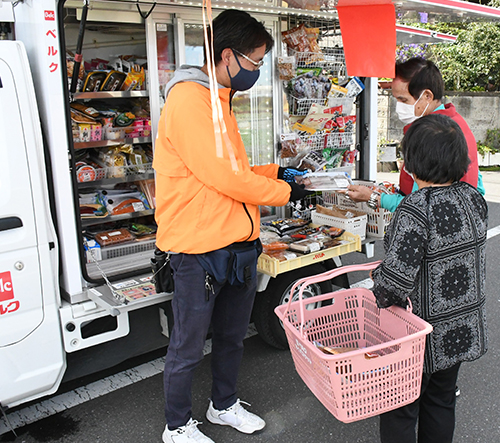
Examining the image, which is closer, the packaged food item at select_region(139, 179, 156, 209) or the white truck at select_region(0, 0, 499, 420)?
the white truck at select_region(0, 0, 499, 420)

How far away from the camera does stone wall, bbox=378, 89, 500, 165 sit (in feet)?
40.5

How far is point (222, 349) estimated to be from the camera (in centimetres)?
299

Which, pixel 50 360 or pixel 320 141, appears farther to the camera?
pixel 320 141

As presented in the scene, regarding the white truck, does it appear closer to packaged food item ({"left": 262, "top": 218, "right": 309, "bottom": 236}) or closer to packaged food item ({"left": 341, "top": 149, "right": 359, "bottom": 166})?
packaged food item ({"left": 262, "top": 218, "right": 309, "bottom": 236})

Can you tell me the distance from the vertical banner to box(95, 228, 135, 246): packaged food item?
1994mm

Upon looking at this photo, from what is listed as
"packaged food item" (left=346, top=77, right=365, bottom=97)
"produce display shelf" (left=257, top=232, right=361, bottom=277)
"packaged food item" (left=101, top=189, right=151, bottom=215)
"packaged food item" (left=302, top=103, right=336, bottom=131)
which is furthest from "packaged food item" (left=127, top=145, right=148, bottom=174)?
"packaged food item" (left=346, top=77, right=365, bottom=97)

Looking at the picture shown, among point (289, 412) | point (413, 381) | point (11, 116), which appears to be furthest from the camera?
point (289, 412)

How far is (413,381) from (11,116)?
7.48 ft

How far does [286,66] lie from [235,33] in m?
1.63

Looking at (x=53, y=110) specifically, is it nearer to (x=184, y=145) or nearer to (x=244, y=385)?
(x=184, y=145)

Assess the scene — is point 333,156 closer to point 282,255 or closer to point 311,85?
point 311,85

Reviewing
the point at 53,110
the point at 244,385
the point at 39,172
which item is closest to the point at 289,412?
the point at 244,385

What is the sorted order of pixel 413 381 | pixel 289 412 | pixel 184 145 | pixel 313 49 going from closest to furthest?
pixel 413 381
pixel 184 145
pixel 289 412
pixel 313 49

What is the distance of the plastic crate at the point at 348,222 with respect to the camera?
13.1 feet
